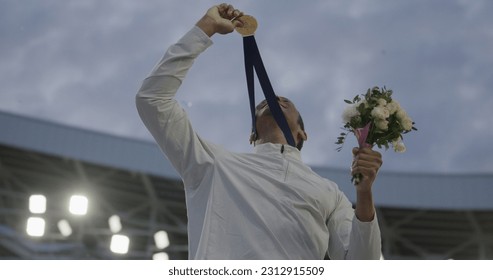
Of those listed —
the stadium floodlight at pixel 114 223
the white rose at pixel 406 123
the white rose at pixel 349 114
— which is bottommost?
the white rose at pixel 406 123

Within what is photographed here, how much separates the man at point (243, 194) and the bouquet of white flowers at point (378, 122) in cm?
30

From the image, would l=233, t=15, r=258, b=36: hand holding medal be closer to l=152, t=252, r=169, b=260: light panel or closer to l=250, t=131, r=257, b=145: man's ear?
l=250, t=131, r=257, b=145: man's ear

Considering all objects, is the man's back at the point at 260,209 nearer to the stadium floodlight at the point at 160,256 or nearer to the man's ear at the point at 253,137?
the man's ear at the point at 253,137

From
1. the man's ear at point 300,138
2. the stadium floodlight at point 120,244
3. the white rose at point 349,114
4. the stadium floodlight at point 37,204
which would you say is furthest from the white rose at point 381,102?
the stadium floodlight at point 37,204

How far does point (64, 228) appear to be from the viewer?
21.5 meters

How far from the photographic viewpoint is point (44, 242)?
2223cm

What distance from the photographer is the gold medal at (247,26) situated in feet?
11.6

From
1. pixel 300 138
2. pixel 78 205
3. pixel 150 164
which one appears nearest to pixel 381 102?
pixel 300 138

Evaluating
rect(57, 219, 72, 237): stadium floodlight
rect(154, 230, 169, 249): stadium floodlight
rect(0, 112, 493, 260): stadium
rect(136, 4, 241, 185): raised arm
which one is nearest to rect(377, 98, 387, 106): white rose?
rect(136, 4, 241, 185): raised arm
